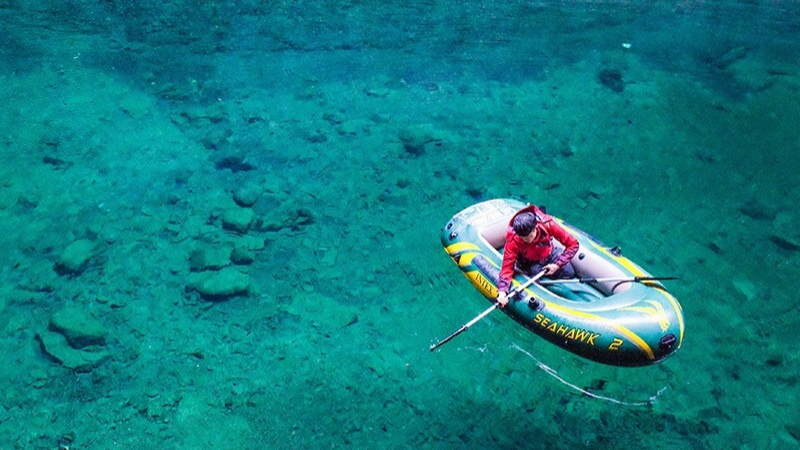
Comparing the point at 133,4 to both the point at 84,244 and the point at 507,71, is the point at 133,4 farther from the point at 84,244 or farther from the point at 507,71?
the point at 507,71

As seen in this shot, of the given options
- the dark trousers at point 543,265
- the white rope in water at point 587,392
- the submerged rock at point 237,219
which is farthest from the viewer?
the submerged rock at point 237,219

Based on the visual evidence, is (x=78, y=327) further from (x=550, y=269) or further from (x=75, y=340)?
(x=550, y=269)

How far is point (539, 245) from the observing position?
212 inches

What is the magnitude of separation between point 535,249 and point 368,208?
2746 millimetres

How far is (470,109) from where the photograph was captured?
9.06 metres

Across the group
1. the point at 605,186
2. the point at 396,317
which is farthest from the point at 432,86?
the point at 396,317

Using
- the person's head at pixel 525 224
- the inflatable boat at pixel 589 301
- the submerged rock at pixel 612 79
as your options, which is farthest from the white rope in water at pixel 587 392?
the submerged rock at pixel 612 79

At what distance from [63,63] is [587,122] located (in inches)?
360

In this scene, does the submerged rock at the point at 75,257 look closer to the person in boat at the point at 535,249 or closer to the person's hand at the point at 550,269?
the person in boat at the point at 535,249

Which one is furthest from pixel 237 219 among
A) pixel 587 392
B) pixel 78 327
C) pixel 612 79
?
pixel 612 79

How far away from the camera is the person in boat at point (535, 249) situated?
17.0 feet

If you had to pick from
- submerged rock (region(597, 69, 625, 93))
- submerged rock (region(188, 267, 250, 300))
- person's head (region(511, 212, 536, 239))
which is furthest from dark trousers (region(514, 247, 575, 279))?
submerged rock (region(597, 69, 625, 93))

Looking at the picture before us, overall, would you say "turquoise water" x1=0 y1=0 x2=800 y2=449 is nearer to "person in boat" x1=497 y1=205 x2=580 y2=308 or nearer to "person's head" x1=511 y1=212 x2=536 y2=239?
"person in boat" x1=497 y1=205 x2=580 y2=308

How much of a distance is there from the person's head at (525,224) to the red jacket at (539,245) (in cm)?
19
